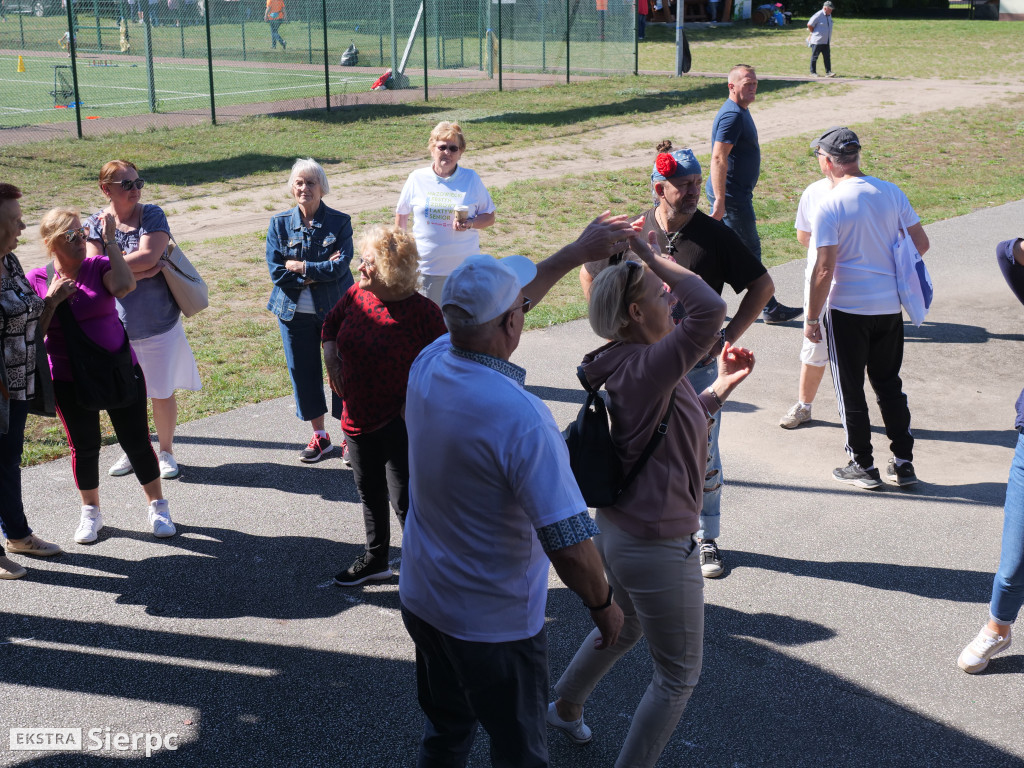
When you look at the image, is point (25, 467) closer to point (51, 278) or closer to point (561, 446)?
point (51, 278)

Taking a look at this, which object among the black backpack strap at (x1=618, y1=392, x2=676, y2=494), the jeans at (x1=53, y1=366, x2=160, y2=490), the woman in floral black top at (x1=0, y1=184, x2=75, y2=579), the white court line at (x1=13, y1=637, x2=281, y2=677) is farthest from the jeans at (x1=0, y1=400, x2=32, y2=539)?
the black backpack strap at (x1=618, y1=392, x2=676, y2=494)

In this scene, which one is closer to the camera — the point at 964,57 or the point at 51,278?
the point at 51,278

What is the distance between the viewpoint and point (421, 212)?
678 cm

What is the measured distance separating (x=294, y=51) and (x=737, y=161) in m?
24.7

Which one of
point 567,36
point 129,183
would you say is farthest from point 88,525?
point 567,36

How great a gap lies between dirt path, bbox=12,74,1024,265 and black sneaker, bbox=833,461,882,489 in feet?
29.0

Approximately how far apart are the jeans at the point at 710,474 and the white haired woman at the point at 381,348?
1273 mm

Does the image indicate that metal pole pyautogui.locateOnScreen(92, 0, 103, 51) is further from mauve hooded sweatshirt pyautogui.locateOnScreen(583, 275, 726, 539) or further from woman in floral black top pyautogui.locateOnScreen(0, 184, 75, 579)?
mauve hooded sweatshirt pyautogui.locateOnScreen(583, 275, 726, 539)

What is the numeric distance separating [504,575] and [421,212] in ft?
14.3

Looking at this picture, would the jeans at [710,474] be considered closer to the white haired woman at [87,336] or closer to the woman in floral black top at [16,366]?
the white haired woman at [87,336]

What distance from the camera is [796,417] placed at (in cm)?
689

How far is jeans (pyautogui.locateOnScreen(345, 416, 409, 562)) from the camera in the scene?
4.59 metres

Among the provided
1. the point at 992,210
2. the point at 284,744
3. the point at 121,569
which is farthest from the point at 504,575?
the point at 992,210

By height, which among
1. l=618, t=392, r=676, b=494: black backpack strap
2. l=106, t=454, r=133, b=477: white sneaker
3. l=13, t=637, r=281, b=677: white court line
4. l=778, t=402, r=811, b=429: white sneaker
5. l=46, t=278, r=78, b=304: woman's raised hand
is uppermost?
l=46, t=278, r=78, b=304: woman's raised hand
